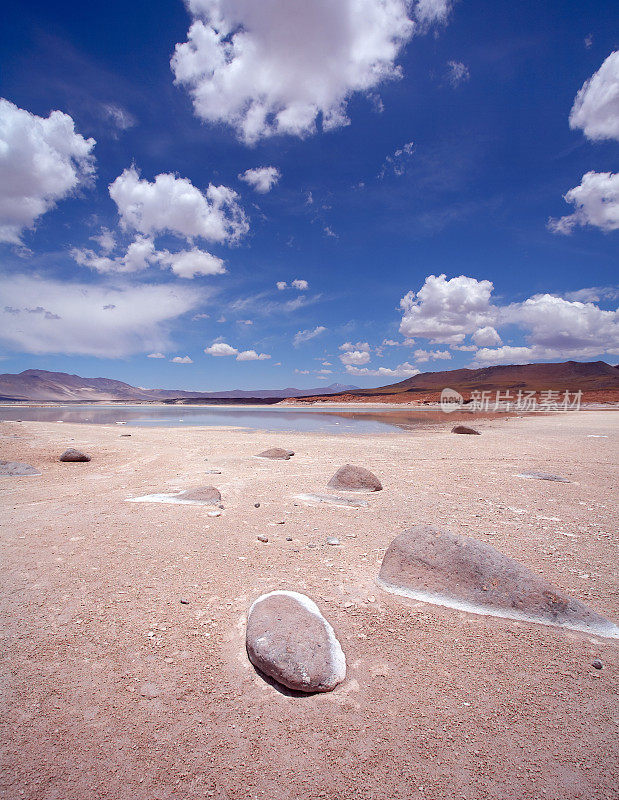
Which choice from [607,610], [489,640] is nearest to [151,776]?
[489,640]

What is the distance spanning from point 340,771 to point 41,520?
19.0 feet

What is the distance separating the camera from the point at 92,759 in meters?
2.09

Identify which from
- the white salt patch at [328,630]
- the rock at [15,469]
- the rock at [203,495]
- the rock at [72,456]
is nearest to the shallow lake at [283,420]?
the rock at [72,456]

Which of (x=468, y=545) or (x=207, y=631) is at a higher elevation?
(x=468, y=545)

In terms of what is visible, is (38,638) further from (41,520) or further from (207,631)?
(41,520)

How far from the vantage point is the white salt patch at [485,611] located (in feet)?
10.3

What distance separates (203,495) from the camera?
22.4ft

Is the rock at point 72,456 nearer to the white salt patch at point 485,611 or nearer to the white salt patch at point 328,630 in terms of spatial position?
the white salt patch at point 328,630

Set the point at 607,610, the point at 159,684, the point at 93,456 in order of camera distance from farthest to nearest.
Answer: the point at 93,456
the point at 607,610
the point at 159,684

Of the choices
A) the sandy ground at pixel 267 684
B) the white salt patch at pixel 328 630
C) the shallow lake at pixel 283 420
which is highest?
the white salt patch at pixel 328 630

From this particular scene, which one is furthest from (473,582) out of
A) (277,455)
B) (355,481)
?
(277,455)

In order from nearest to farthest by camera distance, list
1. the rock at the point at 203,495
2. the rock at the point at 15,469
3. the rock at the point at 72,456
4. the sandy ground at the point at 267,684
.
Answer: the sandy ground at the point at 267,684, the rock at the point at 203,495, the rock at the point at 15,469, the rock at the point at 72,456

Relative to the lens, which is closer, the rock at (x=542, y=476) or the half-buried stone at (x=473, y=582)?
the half-buried stone at (x=473, y=582)

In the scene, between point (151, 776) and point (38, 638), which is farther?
point (38, 638)
